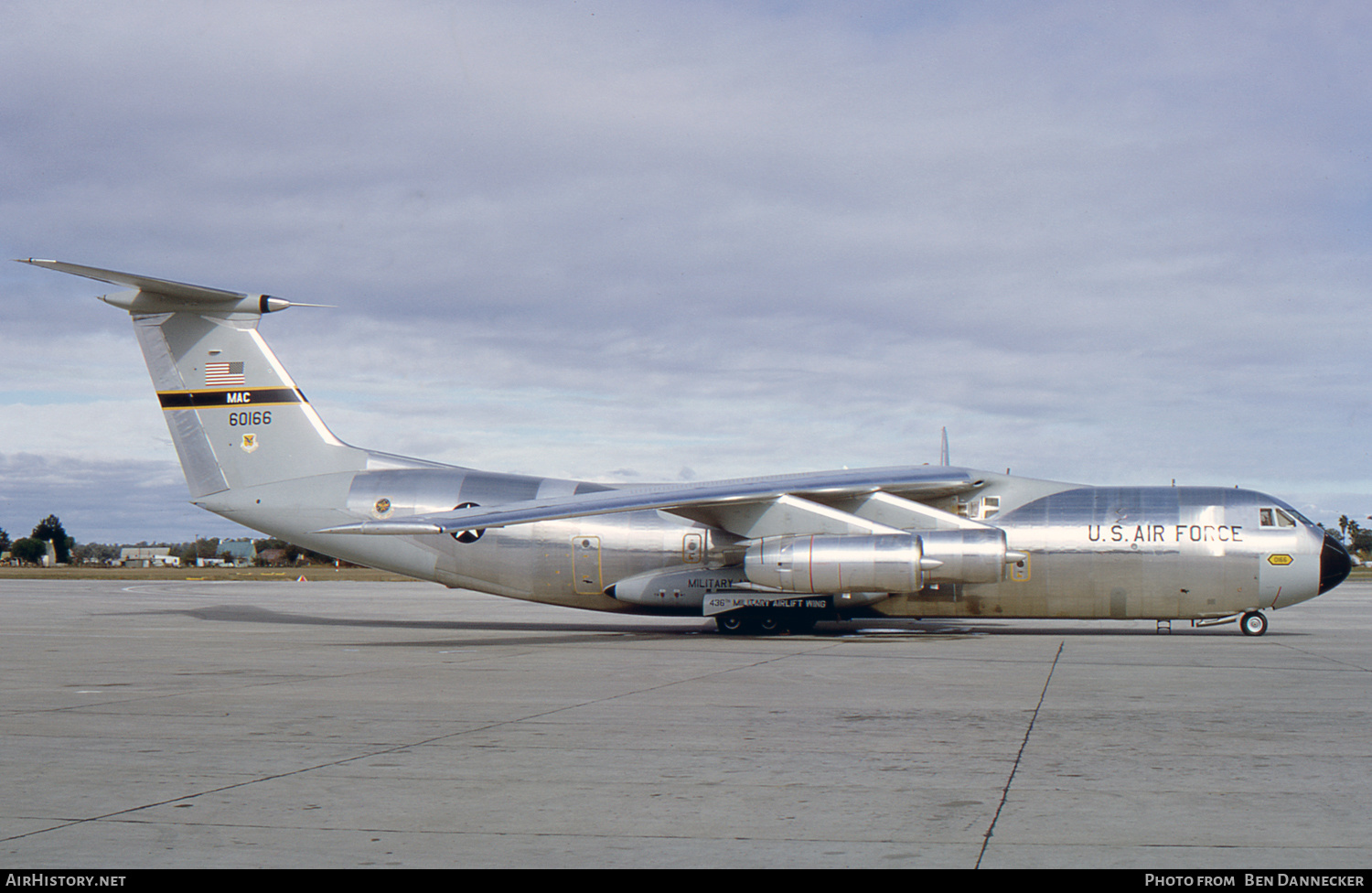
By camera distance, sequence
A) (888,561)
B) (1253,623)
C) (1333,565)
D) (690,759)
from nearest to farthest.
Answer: (690,759)
(888,561)
(1333,565)
(1253,623)

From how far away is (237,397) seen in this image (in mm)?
22797

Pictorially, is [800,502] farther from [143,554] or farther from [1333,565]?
[143,554]

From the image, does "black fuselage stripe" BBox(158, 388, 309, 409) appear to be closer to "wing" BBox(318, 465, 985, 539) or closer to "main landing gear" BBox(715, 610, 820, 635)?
"wing" BBox(318, 465, 985, 539)

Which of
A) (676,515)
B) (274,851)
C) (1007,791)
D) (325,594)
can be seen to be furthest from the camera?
(325,594)

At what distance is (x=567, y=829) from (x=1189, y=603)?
1697 cm

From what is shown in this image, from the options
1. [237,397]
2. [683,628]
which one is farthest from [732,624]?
[237,397]

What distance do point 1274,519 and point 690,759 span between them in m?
16.0

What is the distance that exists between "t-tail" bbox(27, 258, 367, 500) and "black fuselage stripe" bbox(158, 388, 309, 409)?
0.06 ft

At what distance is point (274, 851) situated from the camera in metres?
5.41

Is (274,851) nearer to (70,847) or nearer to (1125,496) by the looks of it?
(70,847)

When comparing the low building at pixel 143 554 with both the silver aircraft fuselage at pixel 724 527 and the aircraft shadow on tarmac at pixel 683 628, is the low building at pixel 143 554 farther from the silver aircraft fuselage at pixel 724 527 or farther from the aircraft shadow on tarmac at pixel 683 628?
the silver aircraft fuselage at pixel 724 527

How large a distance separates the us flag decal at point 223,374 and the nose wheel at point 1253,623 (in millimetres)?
20254

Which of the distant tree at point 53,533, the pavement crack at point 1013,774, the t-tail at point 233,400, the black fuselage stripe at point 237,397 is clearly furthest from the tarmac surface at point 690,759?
the distant tree at point 53,533
